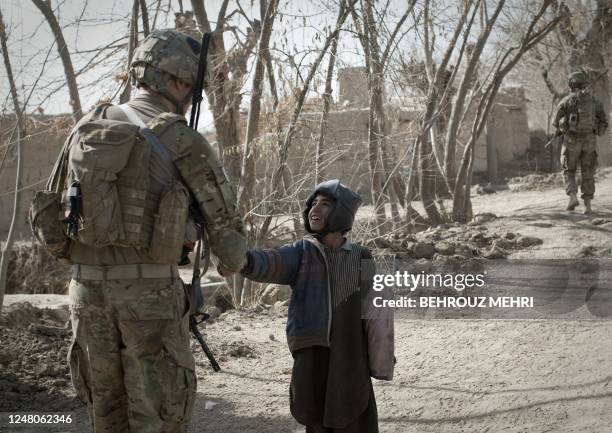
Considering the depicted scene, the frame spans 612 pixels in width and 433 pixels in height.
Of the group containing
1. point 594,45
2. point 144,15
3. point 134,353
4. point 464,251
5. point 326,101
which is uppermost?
point 594,45

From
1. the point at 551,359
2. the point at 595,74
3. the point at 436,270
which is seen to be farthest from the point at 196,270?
the point at 595,74

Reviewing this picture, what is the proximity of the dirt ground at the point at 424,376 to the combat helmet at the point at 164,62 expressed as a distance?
7.23ft

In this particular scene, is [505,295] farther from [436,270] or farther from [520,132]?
[520,132]

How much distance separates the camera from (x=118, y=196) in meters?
2.58

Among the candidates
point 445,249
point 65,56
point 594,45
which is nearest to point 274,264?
point 65,56

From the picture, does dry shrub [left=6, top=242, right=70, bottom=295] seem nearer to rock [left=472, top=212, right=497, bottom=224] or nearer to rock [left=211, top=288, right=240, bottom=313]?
rock [left=211, top=288, right=240, bottom=313]

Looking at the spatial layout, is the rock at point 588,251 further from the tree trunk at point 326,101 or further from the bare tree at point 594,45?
the bare tree at point 594,45

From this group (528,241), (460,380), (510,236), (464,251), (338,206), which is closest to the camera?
(338,206)

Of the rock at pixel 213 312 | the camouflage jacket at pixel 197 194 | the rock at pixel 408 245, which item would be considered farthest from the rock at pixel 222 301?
the camouflage jacket at pixel 197 194

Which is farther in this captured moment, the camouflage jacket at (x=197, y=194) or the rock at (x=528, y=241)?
the rock at (x=528, y=241)

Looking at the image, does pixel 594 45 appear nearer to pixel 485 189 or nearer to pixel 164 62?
pixel 485 189

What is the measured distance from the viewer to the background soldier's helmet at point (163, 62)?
9.07ft

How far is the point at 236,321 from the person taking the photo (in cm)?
686

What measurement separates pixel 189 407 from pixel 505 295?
198 inches
